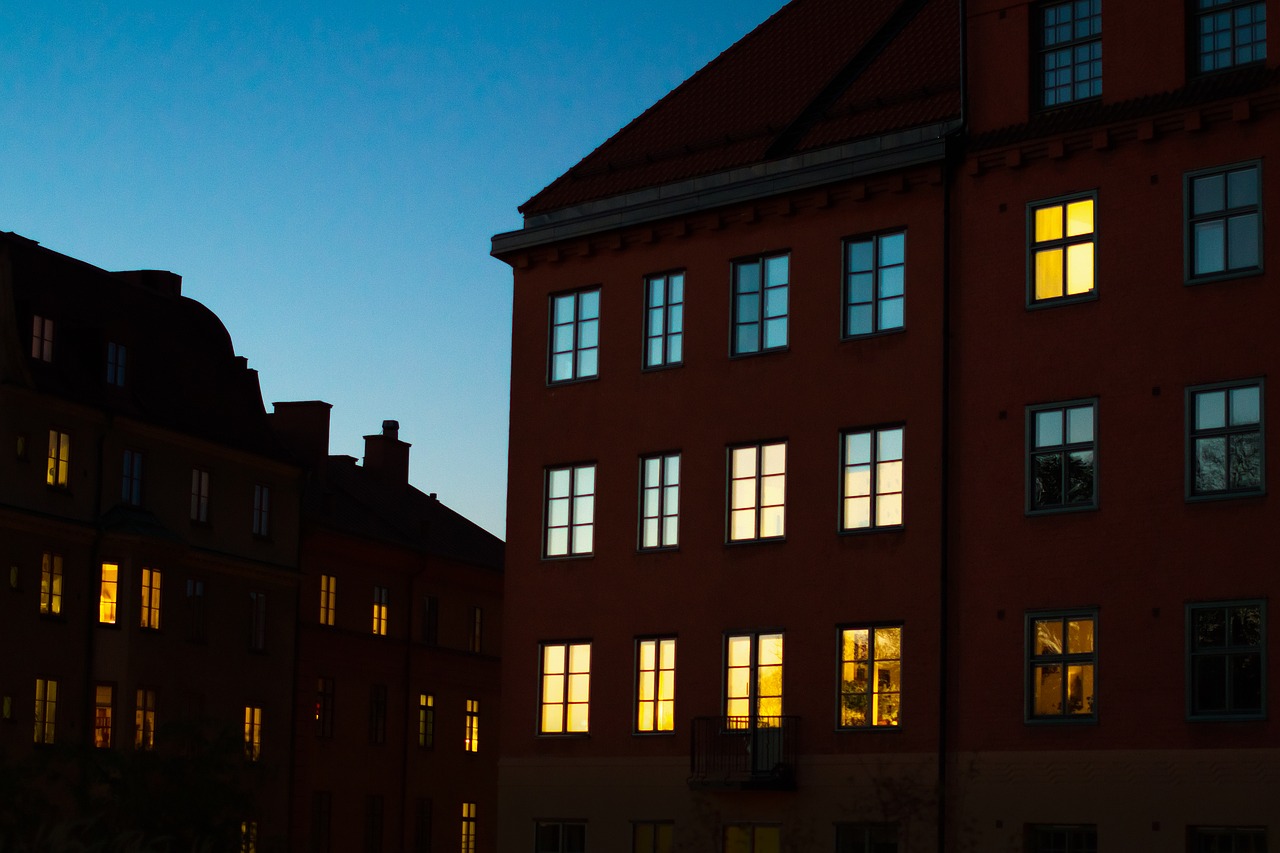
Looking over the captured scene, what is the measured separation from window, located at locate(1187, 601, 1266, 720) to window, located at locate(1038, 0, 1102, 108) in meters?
8.89

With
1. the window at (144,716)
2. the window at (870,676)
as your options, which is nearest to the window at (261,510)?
the window at (144,716)

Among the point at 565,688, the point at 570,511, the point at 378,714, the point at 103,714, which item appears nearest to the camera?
the point at 565,688

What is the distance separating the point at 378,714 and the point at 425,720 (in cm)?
259

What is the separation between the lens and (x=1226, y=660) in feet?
100

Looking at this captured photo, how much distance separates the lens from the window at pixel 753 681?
3591 cm

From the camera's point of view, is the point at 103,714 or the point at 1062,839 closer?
the point at 1062,839

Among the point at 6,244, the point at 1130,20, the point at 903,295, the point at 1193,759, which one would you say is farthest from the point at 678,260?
the point at 6,244

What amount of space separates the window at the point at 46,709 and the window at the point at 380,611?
47.4 feet

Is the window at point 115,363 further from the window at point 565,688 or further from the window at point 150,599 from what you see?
the window at point 565,688

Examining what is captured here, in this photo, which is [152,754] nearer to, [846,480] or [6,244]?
[846,480]

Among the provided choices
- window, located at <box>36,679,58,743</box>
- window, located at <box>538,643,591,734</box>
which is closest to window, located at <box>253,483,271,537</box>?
window, located at <box>36,679,58,743</box>

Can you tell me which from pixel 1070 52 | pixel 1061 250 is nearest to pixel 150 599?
pixel 1061 250

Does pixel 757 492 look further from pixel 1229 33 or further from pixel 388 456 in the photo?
pixel 388 456

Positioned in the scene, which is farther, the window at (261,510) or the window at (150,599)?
the window at (261,510)
